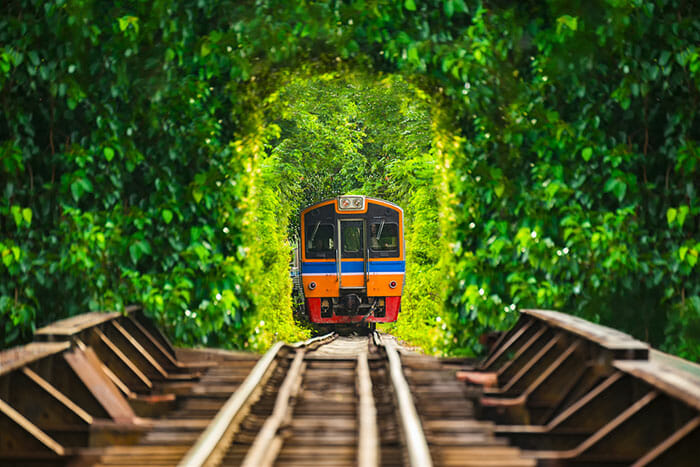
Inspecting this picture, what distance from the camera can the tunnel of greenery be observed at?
21.4ft

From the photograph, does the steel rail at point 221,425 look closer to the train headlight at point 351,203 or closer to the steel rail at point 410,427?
the steel rail at point 410,427

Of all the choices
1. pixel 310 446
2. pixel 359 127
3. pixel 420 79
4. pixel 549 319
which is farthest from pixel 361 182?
pixel 310 446

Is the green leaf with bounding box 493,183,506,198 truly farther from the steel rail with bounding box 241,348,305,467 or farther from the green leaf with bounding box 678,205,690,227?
the steel rail with bounding box 241,348,305,467

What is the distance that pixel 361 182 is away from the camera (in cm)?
2264

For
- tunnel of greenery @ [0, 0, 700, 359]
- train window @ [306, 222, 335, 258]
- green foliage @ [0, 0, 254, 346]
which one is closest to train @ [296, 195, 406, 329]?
train window @ [306, 222, 335, 258]

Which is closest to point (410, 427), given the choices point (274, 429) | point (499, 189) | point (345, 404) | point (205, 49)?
point (274, 429)

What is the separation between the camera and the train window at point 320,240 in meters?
15.8

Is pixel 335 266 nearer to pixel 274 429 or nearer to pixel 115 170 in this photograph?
pixel 115 170

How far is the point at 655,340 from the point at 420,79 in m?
3.28

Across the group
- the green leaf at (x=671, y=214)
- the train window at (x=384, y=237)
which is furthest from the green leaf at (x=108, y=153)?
the train window at (x=384, y=237)

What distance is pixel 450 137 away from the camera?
740 centimetres

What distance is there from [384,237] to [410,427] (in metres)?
11.8

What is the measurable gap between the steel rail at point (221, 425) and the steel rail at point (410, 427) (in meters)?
1.03

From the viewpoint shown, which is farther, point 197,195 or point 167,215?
point 197,195
